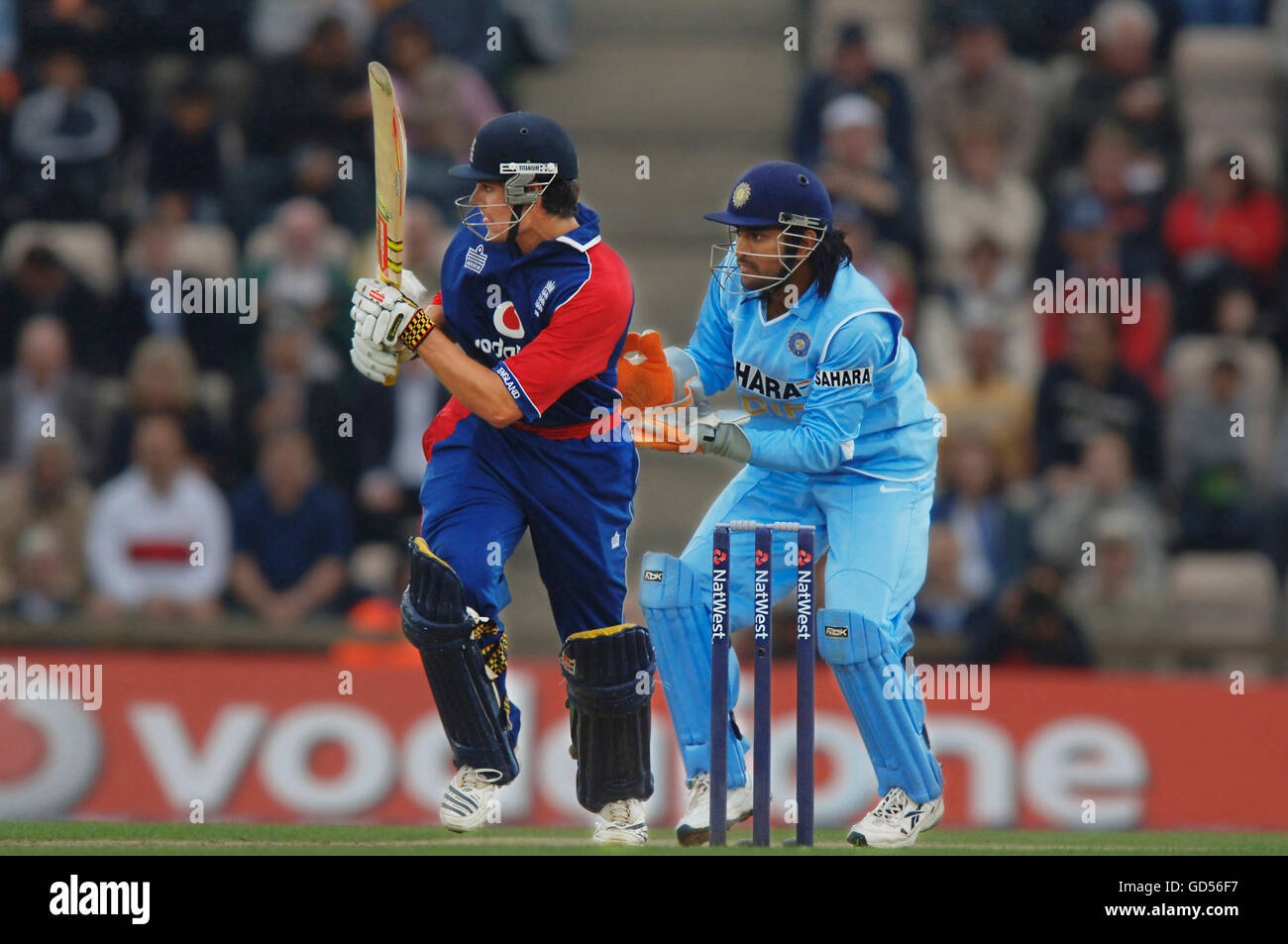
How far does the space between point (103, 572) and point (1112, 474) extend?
5337 millimetres

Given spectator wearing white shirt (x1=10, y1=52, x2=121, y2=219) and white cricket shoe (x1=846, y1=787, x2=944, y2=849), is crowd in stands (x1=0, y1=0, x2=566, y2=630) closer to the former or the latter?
spectator wearing white shirt (x1=10, y1=52, x2=121, y2=219)

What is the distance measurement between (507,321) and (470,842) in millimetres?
1803

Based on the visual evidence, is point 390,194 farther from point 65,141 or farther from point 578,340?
point 65,141

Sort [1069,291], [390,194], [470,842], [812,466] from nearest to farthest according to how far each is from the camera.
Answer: [390,194] < [812,466] < [470,842] < [1069,291]

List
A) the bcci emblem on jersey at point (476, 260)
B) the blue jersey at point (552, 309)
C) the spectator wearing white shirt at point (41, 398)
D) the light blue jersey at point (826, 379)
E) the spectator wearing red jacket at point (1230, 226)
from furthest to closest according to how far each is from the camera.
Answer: the spectator wearing red jacket at point (1230, 226), the spectator wearing white shirt at point (41, 398), the light blue jersey at point (826, 379), the bcci emblem on jersey at point (476, 260), the blue jersey at point (552, 309)

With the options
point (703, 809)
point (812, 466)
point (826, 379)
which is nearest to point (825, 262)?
point (826, 379)

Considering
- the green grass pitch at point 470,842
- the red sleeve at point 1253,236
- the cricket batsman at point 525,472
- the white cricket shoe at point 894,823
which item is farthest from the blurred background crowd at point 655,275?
the cricket batsman at point 525,472

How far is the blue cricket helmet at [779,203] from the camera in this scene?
24.7ft

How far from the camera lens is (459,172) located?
7.26 m

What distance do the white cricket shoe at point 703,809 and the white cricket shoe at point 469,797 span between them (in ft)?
2.12

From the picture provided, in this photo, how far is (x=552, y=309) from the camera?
7.35 m

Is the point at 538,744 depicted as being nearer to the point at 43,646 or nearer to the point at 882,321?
the point at 43,646

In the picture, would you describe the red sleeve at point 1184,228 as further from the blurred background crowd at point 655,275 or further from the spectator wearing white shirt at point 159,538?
the spectator wearing white shirt at point 159,538

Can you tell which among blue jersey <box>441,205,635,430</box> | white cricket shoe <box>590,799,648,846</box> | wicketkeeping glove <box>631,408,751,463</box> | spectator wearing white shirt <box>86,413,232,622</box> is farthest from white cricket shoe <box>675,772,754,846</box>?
spectator wearing white shirt <box>86,413,232,622</box>
